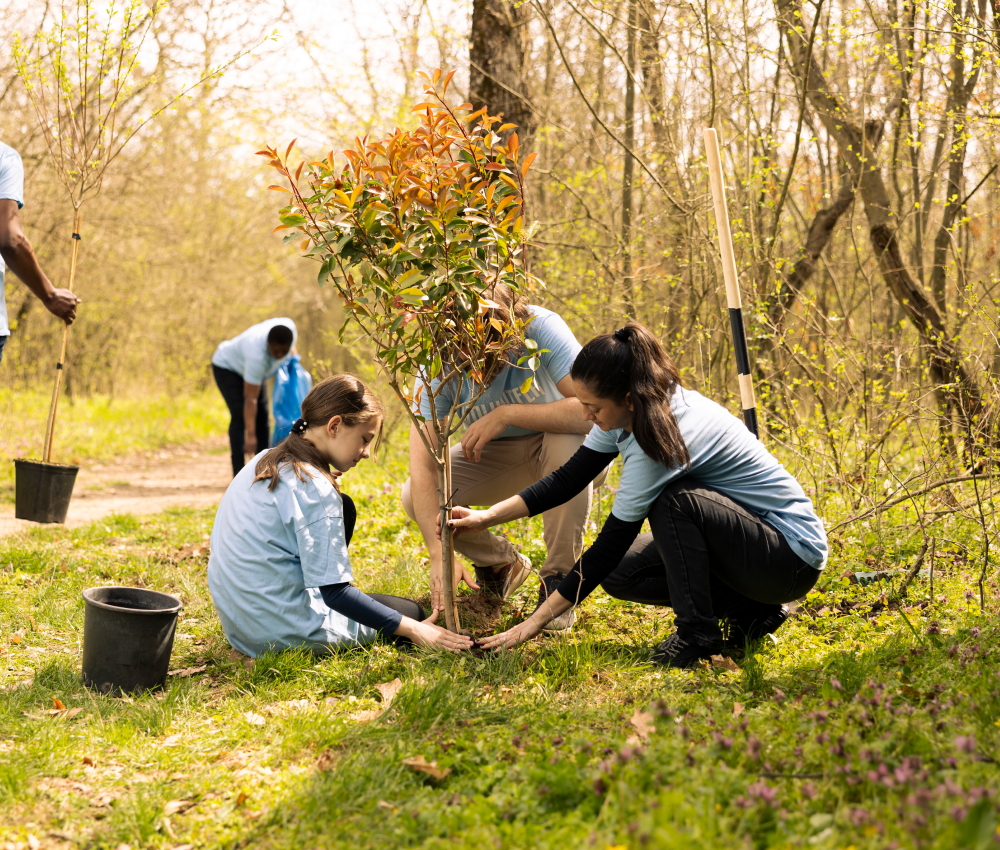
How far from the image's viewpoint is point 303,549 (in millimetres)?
2859

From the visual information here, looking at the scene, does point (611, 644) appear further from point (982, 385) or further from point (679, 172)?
point (679, 172)

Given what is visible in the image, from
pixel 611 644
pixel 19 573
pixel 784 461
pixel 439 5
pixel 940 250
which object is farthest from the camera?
pixel 439 5

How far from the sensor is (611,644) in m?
3.13

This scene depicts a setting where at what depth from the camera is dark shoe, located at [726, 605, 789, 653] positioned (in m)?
3.10

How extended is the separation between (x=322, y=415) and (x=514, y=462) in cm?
111

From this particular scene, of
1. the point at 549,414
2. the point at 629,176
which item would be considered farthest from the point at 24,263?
the point at 629,176

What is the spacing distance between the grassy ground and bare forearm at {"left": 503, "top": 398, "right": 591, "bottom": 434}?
872 mm

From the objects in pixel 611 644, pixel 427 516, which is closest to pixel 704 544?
pixel 611 644

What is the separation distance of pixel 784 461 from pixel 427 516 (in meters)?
2.55

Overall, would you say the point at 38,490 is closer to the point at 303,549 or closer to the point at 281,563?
the point at 281,563

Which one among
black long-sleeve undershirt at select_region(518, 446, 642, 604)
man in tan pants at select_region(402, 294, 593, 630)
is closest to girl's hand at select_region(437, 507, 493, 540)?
black long-sleeve undershirt at select_region(518, 446, 642, 604)

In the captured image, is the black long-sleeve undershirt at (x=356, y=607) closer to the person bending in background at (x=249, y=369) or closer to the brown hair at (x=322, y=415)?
the brown hair at (x=322, y=415)

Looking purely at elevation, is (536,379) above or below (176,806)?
above

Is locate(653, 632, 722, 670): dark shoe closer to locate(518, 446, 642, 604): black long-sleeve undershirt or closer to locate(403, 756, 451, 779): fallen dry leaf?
locate(518, 446, 642, 604): black long-sleeve undershirt
